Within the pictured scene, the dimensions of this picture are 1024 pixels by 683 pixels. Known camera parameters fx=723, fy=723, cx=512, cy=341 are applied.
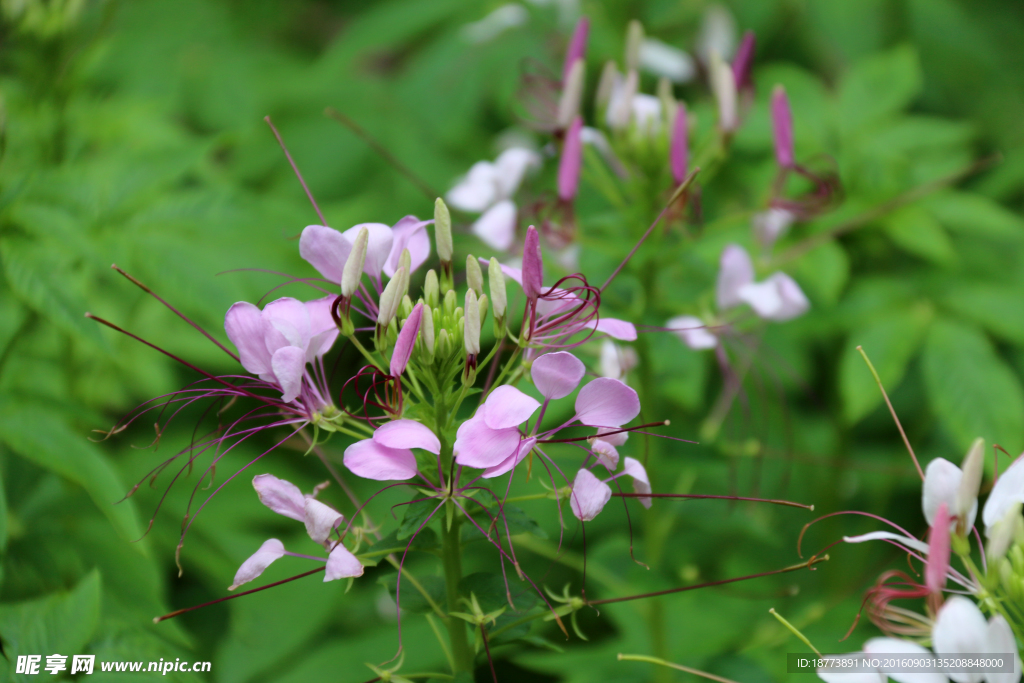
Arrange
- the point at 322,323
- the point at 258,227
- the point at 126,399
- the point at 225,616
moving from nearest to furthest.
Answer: the point at 322,323, the point at 258,227, the point at 225,616, the point at 126,399

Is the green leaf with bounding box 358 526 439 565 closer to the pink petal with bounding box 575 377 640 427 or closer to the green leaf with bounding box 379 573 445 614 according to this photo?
the green leaf with bounding box 379 573 445 614

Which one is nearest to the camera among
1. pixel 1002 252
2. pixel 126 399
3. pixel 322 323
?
pixel 322 323

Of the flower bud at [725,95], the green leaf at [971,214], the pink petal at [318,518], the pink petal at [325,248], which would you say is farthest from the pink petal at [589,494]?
the green leaf at [971,214]

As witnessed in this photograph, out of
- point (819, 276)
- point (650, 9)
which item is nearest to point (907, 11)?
point (650, 9)

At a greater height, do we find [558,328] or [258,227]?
[558,328]

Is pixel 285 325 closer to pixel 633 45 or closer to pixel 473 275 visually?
pixel 473 275

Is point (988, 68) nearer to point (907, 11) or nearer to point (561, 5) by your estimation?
point (907, 11)
